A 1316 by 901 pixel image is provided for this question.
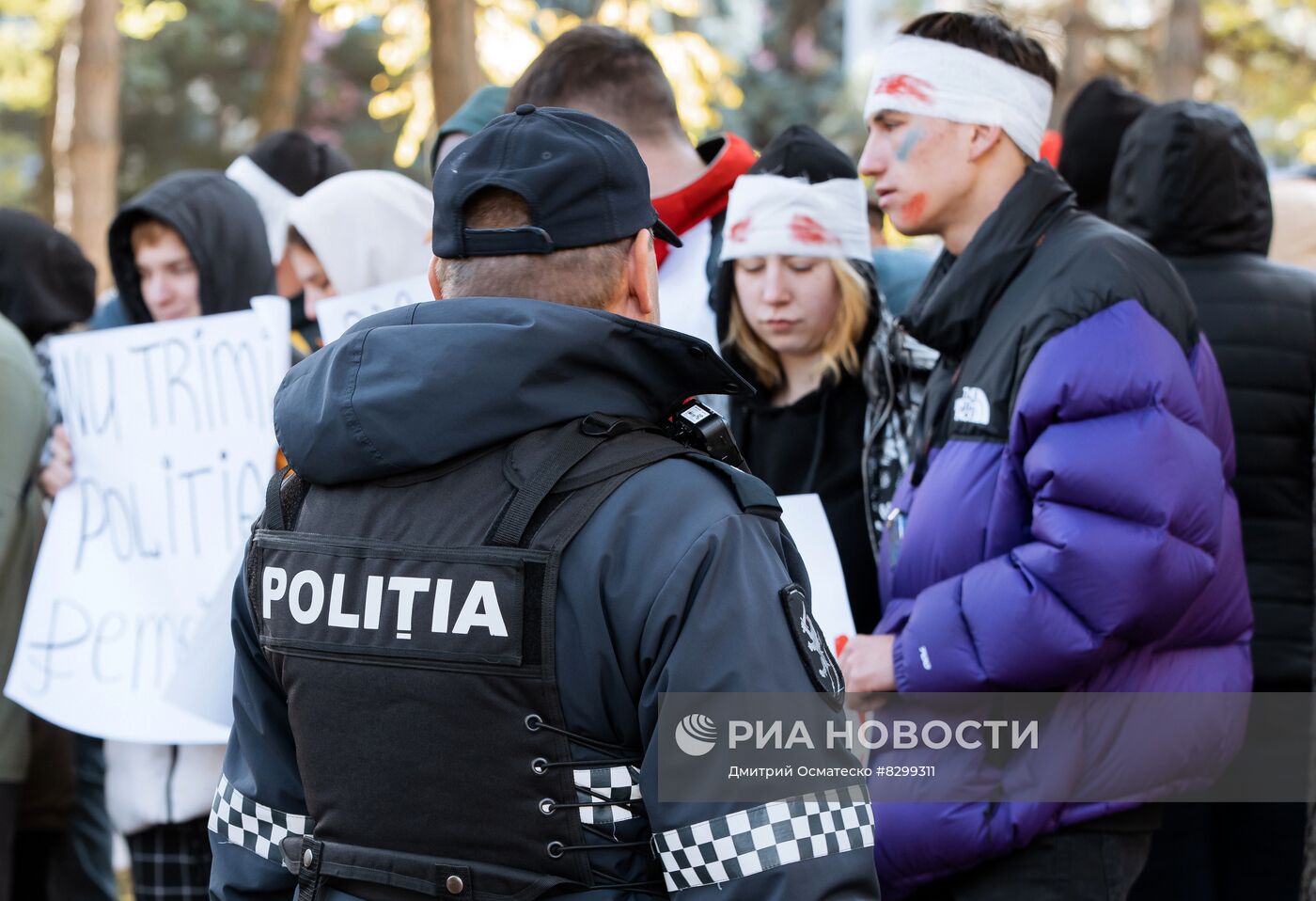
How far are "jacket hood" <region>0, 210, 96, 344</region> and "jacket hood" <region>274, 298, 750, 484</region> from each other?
129 inches

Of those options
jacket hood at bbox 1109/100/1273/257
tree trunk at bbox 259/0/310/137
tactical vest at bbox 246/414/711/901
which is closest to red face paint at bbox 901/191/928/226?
jacket hood at bbox 1109/100/1273/257

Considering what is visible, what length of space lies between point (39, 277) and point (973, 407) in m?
3.28

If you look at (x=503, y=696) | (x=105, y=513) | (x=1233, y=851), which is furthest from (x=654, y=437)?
(x=1233, y=851)

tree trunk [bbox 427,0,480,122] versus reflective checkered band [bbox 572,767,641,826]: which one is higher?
tree trunk [bbox 427,0,480,122]

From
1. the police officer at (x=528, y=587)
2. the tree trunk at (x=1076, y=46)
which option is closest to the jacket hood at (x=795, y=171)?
the police officer at (x=528, y=587)

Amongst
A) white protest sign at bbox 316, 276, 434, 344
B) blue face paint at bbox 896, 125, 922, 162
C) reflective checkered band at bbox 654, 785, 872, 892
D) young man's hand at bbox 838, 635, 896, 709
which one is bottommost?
young man's hand at bbox 838, 635, 896, 709

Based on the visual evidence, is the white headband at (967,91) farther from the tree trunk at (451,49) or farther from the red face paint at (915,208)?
the tree trunk at (451,49)

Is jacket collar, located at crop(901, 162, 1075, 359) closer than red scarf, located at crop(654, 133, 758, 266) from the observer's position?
Yes

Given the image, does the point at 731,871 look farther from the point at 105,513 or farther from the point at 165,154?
the point at 165,154

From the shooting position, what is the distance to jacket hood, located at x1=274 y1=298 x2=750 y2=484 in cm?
176

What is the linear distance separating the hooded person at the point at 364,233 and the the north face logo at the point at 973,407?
5.99ft

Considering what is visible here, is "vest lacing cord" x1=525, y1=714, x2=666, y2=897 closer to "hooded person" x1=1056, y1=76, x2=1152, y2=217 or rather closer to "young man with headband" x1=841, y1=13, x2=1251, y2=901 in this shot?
"young man with headband" x1=841, y1=13, x2=1251, y2=901

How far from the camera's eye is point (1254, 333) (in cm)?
387

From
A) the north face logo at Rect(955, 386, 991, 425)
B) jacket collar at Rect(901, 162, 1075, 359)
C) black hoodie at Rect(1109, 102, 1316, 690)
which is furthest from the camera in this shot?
black hoodie at Rect(1109, 102, 1316, 690)
